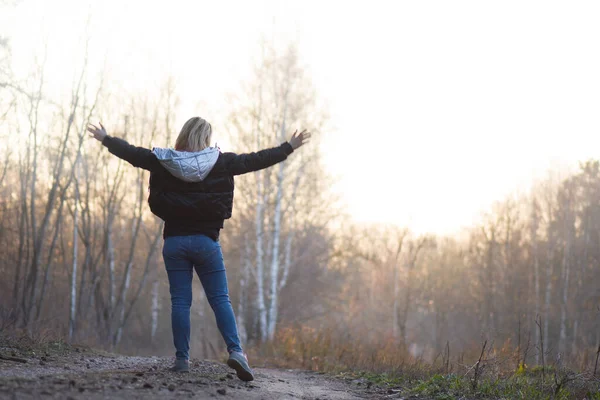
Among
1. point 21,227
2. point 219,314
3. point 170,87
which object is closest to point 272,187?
point 170,87

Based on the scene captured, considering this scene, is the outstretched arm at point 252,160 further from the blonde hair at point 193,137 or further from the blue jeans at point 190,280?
the blue jeans at point 190,280

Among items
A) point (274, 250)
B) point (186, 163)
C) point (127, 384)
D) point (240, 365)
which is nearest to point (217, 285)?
point (240, 365)

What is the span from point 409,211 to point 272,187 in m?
21.6

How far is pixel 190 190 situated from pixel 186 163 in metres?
0.25

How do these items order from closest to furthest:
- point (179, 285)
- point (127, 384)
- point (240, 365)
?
point (127, 384) < point (240, 365) < point (179, 285)

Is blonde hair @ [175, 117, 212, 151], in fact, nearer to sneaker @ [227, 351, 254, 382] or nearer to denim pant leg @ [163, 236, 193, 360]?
denim pant leg @ [163, 236, 193, 360]

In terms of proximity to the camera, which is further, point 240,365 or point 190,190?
point 190,190

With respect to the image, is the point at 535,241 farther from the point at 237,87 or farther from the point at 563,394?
the point at 563,394

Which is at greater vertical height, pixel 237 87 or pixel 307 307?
pixel 237 87

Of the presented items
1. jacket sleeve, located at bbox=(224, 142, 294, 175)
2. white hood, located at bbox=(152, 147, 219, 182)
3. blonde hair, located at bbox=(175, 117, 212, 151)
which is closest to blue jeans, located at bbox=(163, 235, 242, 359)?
white hood, located at bbox=(152, 147, 219, 182)

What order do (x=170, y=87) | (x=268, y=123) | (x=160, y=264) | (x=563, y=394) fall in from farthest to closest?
1. (x=160, y=264)
2. (x=268, y=123)
3. (x=170, y=87)
4. (x=563, y=394)

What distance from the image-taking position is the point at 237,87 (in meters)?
22.4

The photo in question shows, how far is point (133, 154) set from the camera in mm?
5312

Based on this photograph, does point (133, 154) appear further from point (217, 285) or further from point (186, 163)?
point (217, 285)
